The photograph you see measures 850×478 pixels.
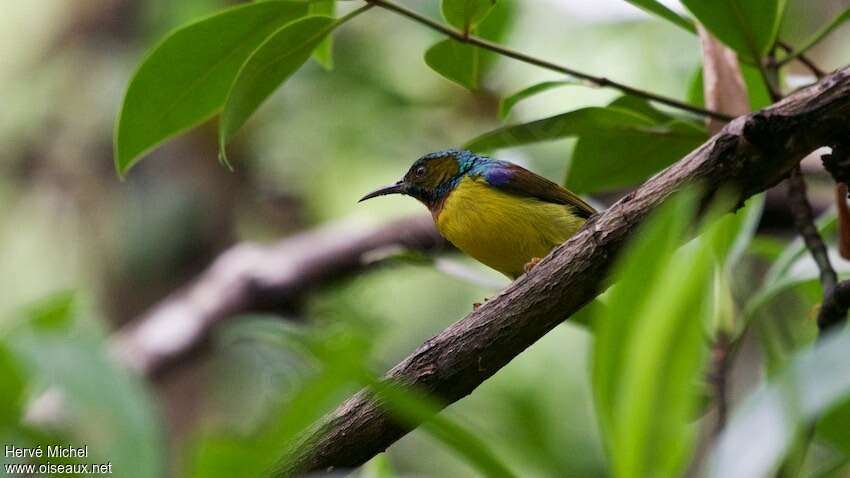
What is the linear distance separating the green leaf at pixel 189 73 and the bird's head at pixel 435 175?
1.57 m

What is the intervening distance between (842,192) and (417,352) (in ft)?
3.43

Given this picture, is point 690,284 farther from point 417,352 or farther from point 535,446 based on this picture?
point 417,352

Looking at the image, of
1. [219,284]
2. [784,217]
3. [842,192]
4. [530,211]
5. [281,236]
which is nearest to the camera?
[842,192]

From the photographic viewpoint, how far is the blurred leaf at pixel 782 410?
0.92 m

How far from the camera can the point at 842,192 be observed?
88.5 inches

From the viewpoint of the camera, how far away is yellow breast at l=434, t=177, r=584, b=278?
3.23m

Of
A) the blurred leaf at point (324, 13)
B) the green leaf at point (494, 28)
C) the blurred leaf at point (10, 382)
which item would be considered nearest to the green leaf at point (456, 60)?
the green leaf at point (494, 28)

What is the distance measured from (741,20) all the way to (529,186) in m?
1.29

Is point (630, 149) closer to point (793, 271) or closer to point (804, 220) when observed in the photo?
point (804, 220)

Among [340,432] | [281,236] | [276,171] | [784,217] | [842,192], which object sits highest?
[842,192]

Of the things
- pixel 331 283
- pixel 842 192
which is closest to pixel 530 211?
pixel 842 192

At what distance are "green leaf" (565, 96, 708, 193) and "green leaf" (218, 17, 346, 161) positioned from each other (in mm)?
667

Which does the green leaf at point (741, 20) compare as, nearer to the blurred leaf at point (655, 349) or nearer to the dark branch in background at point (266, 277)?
the blurred leaf at point (655, 349)

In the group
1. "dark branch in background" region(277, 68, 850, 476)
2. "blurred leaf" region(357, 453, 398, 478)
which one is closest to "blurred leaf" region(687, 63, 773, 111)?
"dark branch in background" region(277, 68, 850, 476)
